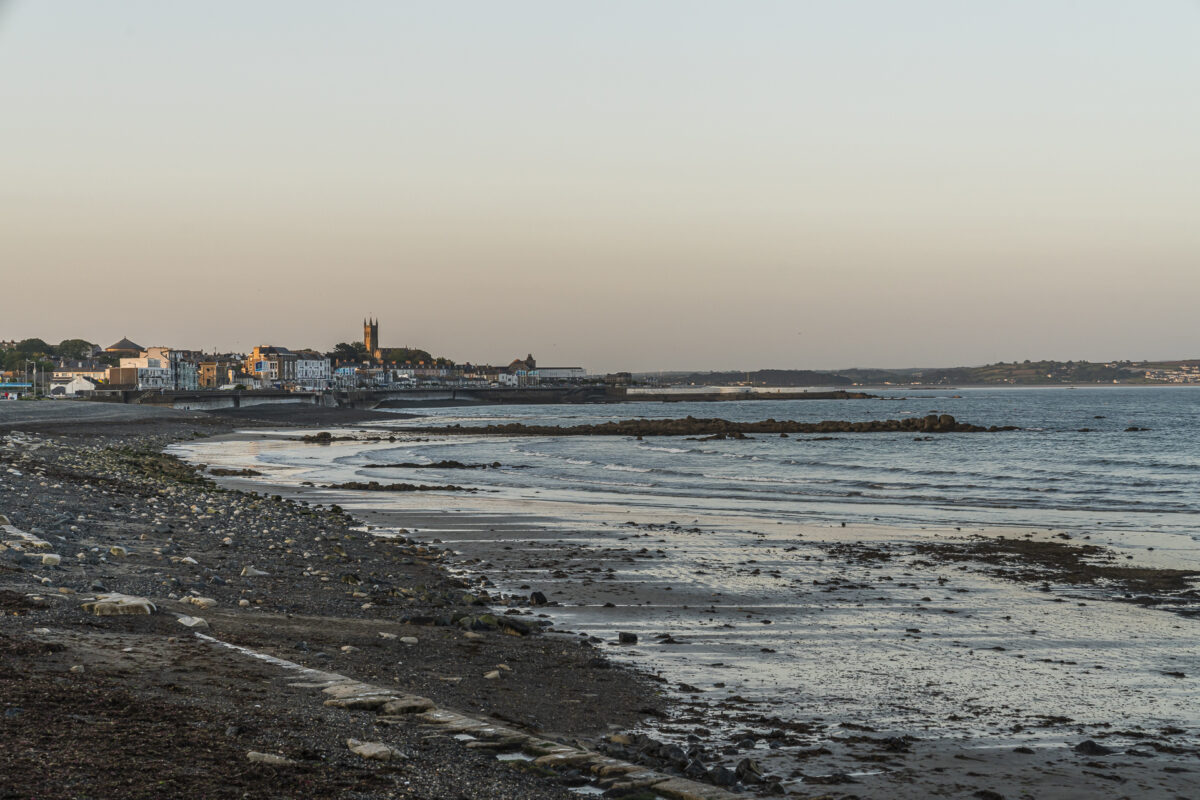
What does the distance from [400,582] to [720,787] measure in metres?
8.85

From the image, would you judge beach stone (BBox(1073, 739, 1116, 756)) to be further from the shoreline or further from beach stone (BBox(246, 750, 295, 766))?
beach stone (BBox(246, 750, 295, 766))

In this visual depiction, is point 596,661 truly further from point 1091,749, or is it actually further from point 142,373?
point 142,373

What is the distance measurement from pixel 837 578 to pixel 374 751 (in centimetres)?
1138

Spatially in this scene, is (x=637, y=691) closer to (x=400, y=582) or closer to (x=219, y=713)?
(x=219, y=713)

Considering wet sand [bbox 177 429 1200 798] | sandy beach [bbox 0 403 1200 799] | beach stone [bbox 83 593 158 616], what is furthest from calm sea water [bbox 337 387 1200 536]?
beach stone [bbox 83 593 158 616]

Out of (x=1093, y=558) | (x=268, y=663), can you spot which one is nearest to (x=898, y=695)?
(x=268, y=663)

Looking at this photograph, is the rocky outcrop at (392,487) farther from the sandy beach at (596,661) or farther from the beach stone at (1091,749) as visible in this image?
the beach stone at (1091,749)

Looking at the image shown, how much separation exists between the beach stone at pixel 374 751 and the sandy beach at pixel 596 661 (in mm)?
66

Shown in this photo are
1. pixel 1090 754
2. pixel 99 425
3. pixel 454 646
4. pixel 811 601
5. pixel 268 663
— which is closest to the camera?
pixel 1090 754

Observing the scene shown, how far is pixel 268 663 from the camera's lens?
8273mm

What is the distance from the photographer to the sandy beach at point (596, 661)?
6.31 m

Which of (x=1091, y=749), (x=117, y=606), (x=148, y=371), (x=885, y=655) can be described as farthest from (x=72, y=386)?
(x=1091, y=749)

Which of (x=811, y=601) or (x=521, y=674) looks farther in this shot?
(x=811, y=601)

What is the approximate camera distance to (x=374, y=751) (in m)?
6.07
